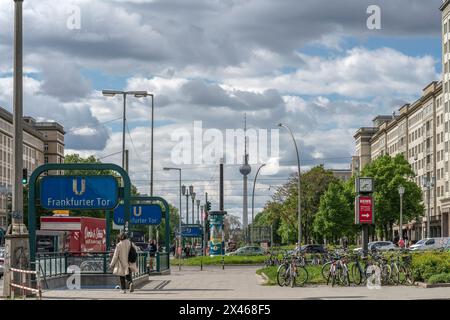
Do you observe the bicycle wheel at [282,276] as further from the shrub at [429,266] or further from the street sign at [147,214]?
the street sign at [147,214]

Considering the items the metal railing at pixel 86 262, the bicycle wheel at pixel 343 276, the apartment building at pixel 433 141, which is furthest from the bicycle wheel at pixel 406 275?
the apartment building at pixel 433 141

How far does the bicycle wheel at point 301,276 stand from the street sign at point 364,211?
21.3ft

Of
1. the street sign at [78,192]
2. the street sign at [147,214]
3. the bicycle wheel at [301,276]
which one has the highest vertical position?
the street sign at [78,192]

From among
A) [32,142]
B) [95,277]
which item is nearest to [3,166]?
[32,142]

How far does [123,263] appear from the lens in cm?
2670

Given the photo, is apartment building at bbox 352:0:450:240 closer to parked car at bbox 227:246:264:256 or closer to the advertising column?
parked car at bbox 227:246:264:256

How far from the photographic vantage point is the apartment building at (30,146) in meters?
139

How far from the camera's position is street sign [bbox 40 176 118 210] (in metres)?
29.6

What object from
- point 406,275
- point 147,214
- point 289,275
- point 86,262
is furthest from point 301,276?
point 147,214

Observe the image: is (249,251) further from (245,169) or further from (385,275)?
(245,169)

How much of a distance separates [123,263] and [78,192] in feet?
13.0
